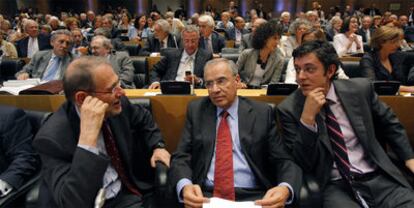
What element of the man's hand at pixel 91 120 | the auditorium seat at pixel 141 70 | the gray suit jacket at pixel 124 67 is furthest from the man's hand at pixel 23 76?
the man's hand at pixel 91 120

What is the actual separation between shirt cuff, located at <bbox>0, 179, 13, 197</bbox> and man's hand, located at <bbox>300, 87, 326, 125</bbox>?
65.3 inches

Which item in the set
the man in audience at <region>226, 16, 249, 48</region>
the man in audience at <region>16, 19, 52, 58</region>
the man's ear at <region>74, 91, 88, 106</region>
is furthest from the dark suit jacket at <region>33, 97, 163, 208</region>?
the man in audience at <region>226, 16, 249, 48</region>

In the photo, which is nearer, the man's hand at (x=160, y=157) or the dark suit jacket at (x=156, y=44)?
the man's hand at (x=160, y=157)

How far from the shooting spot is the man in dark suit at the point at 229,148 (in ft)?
6.61

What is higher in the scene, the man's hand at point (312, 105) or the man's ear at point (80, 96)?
the man's ear at point (80, 96)

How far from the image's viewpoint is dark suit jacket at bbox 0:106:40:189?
6.72 ft

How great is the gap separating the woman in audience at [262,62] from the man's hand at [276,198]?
6.92ft

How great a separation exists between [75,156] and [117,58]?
2.91 metres

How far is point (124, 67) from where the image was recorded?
4.28 m

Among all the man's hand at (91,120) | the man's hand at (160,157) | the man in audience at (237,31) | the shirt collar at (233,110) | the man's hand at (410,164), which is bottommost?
the man's hand at (410,164)

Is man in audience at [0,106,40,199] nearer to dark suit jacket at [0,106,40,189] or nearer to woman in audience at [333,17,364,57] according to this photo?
dark suit jacket at [0,106,40,189]

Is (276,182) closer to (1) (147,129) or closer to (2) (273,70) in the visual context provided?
(1) (147,129)

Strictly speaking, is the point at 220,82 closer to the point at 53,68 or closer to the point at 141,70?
the point at 141,70

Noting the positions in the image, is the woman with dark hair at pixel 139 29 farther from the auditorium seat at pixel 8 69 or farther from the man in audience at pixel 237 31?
the auditorium seat at pixel 8 69
